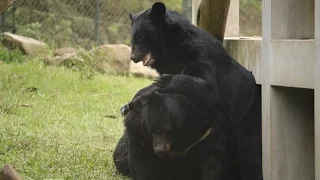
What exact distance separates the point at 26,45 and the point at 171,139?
9.36 meters

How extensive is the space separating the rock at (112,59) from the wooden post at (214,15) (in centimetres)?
739

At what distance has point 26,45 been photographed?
1464 cm


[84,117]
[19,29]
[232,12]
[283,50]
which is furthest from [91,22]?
[283,50]

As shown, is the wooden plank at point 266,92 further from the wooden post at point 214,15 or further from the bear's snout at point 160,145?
the wooden post at point 214,15

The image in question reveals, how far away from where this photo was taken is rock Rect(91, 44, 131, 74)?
47.6 feet

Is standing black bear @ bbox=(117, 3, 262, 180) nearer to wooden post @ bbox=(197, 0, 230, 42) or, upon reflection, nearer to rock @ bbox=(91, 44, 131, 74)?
wooden post @ bbox=(197, 0, 230, 42)

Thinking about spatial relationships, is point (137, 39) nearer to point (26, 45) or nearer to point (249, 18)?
point (26, 45)

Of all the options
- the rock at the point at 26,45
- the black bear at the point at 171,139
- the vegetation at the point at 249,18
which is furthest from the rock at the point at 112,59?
the black bear at the point at 171,139

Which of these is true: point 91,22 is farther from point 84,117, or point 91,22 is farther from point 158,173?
point 158,173

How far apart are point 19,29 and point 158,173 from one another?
11447 mm

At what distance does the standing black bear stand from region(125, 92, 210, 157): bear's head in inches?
3.9

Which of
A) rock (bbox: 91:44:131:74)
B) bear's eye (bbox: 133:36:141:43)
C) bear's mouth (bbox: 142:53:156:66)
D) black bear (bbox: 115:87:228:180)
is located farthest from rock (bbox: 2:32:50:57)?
black bear (bbox: 115:87:228:180)

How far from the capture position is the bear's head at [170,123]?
5.77 meters

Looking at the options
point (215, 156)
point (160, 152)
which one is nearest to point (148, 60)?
point (160, 152)
